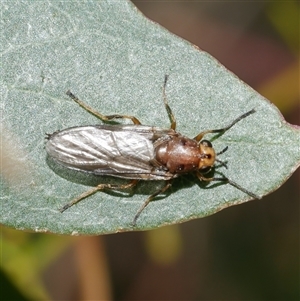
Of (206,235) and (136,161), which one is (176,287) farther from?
(136,161)

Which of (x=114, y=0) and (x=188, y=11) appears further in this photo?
(x=188, y=11)

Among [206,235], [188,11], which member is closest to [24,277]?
[206,235]

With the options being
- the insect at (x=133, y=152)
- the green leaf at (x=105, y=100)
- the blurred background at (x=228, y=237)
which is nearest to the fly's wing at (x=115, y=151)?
the insect at (x=133, y=152)

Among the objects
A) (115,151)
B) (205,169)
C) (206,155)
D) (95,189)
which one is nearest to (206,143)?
(206,155)

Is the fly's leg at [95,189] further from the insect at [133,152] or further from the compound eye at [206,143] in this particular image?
the compound eye at [206,143]

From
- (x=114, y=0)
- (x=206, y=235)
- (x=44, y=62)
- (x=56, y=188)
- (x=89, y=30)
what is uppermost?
(x=114, y=0)
